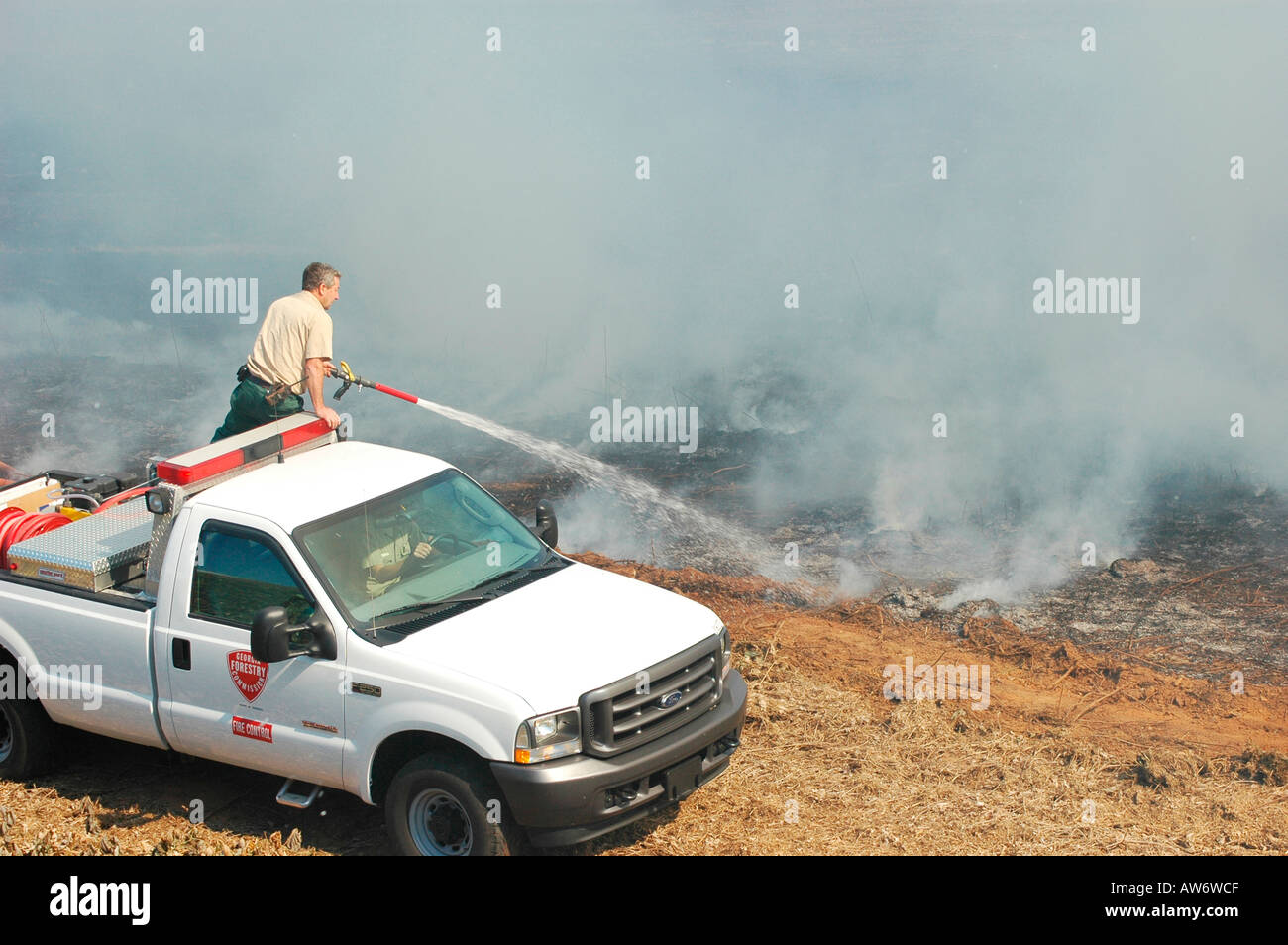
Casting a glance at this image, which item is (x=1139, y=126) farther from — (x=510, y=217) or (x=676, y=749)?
(x=676, y=749)

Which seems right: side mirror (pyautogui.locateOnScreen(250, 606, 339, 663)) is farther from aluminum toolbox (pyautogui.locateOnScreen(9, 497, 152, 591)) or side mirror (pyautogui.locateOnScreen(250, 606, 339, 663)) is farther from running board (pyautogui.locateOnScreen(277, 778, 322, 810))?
aluminum toolbox (pyautogui.locateOnScreen(9, 497, 152, 591))

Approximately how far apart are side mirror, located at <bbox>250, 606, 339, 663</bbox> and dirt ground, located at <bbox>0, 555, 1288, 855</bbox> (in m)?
1.06

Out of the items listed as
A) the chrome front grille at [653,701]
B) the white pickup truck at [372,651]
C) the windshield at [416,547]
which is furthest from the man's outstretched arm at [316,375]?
the chrome front grille at [653,701]

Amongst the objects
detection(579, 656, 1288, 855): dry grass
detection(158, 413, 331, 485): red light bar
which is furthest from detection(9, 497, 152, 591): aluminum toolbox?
detection(579, 656, 1288, 855): dry grass

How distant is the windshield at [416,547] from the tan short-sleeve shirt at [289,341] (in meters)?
1.98

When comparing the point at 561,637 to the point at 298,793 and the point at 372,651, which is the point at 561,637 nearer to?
the point at 372,651

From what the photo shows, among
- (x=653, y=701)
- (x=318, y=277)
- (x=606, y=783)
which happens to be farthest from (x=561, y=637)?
(x=318, y=277)

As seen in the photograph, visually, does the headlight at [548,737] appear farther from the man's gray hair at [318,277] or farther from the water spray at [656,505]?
the water spray at [656,505]

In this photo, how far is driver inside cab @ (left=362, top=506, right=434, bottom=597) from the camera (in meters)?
6.44

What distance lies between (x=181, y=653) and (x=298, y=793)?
91cm

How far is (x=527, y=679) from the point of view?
575 cm

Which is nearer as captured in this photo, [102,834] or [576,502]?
[102,834]

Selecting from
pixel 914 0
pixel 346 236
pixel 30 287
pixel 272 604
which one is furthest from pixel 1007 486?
pixel 914 0

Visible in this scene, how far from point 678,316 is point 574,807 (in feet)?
45.1
